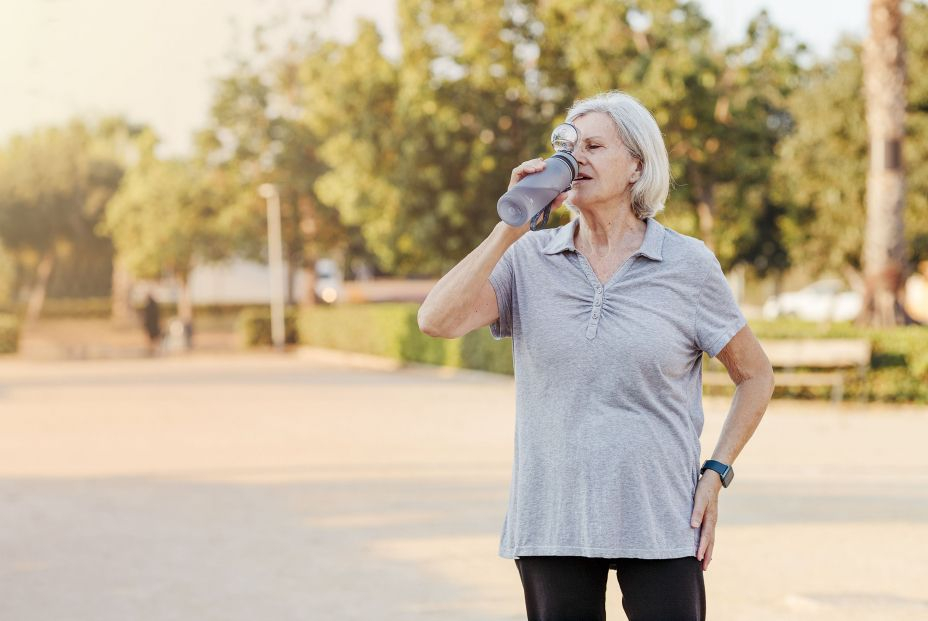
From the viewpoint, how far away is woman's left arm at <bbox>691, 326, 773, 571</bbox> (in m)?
3.10

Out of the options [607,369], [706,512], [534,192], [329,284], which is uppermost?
[534,192]

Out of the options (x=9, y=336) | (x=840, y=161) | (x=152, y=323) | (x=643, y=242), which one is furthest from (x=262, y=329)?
(x=643, y=242)

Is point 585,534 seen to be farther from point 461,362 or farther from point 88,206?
point 88,206

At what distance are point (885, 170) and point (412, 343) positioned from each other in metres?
14.3

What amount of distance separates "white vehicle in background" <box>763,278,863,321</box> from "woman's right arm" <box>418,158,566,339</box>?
50.4m

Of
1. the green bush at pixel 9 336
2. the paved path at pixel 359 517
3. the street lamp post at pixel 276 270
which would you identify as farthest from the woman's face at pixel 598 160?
the green bush at pixel 9 336

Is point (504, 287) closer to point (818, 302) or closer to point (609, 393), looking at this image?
point (609, 393)

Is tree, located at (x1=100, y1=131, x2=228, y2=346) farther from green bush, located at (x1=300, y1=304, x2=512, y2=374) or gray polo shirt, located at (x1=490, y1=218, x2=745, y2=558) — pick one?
gray polo shirt, located at (x1=490, y1=218, x2=745, y2=558)

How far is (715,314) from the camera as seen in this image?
10.0ft

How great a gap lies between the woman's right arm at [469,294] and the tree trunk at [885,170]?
16.7 meters

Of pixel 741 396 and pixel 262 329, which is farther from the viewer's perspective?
pixel 262 329

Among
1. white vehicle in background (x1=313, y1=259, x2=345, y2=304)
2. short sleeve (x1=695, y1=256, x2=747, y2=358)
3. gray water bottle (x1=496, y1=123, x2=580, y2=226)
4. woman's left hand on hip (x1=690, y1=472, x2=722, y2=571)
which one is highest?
gray water bottle (x1=496, y1=123, x2=580, y2=226)

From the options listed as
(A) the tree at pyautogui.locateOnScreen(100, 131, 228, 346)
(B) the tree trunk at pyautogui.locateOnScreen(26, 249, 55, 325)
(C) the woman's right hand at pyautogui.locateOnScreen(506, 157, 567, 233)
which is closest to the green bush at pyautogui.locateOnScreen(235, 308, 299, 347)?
(A) the tree at pyautogui.locateOnScreen(100, 131, 228, 346)

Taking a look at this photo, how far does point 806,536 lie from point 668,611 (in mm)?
5476
